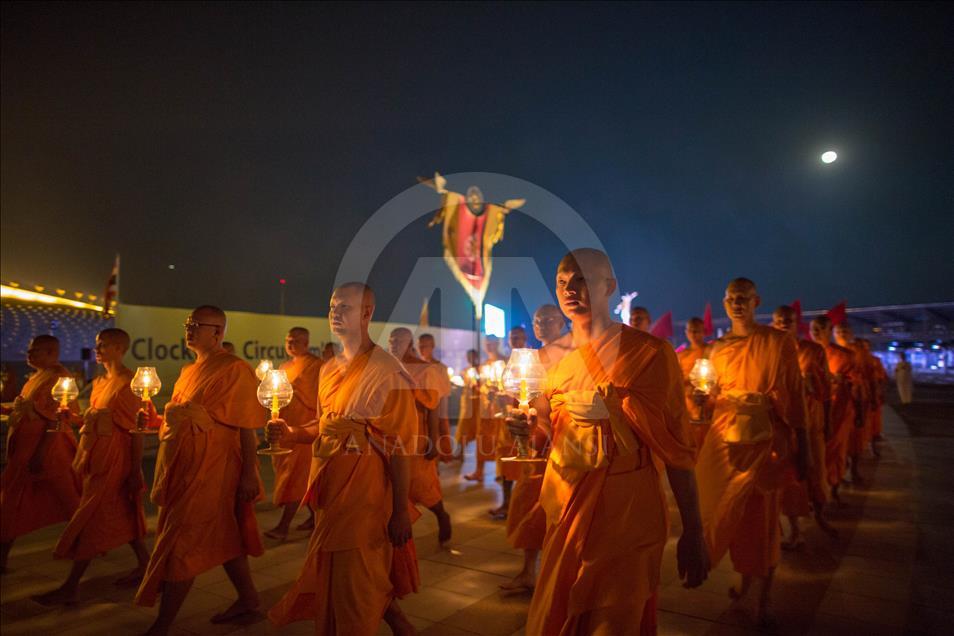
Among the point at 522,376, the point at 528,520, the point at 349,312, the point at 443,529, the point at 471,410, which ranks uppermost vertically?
the point at 349,312

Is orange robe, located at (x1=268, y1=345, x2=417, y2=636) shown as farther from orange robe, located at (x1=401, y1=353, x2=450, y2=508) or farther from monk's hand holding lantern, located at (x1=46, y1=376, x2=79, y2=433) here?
monk's hand holding lantern, located at (x1=46, y1=376, x2=79, y2=433)

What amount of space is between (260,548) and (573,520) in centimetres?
284

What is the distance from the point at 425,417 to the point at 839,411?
6295 mm

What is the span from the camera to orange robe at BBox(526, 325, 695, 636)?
2430mm

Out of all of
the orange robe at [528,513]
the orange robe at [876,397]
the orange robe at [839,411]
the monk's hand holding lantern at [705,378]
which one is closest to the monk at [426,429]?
the orange robe at [528,513]

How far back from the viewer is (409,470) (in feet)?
11.1

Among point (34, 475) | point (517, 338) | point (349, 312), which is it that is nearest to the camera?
point (349, 312)

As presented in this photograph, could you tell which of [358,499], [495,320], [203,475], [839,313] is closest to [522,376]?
[358,499]

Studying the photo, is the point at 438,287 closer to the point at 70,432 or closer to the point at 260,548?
the point at 70,432

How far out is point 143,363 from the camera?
11023 millimetres

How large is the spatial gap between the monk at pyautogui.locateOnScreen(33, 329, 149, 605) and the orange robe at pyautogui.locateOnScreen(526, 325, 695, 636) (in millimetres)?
4069

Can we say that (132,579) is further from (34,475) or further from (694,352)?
(694,352)

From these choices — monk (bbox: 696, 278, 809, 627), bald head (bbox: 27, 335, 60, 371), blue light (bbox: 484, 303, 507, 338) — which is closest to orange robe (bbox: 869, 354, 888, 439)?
monk (bbox: 696, 278, 809, 627)

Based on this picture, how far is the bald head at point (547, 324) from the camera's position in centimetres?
530
